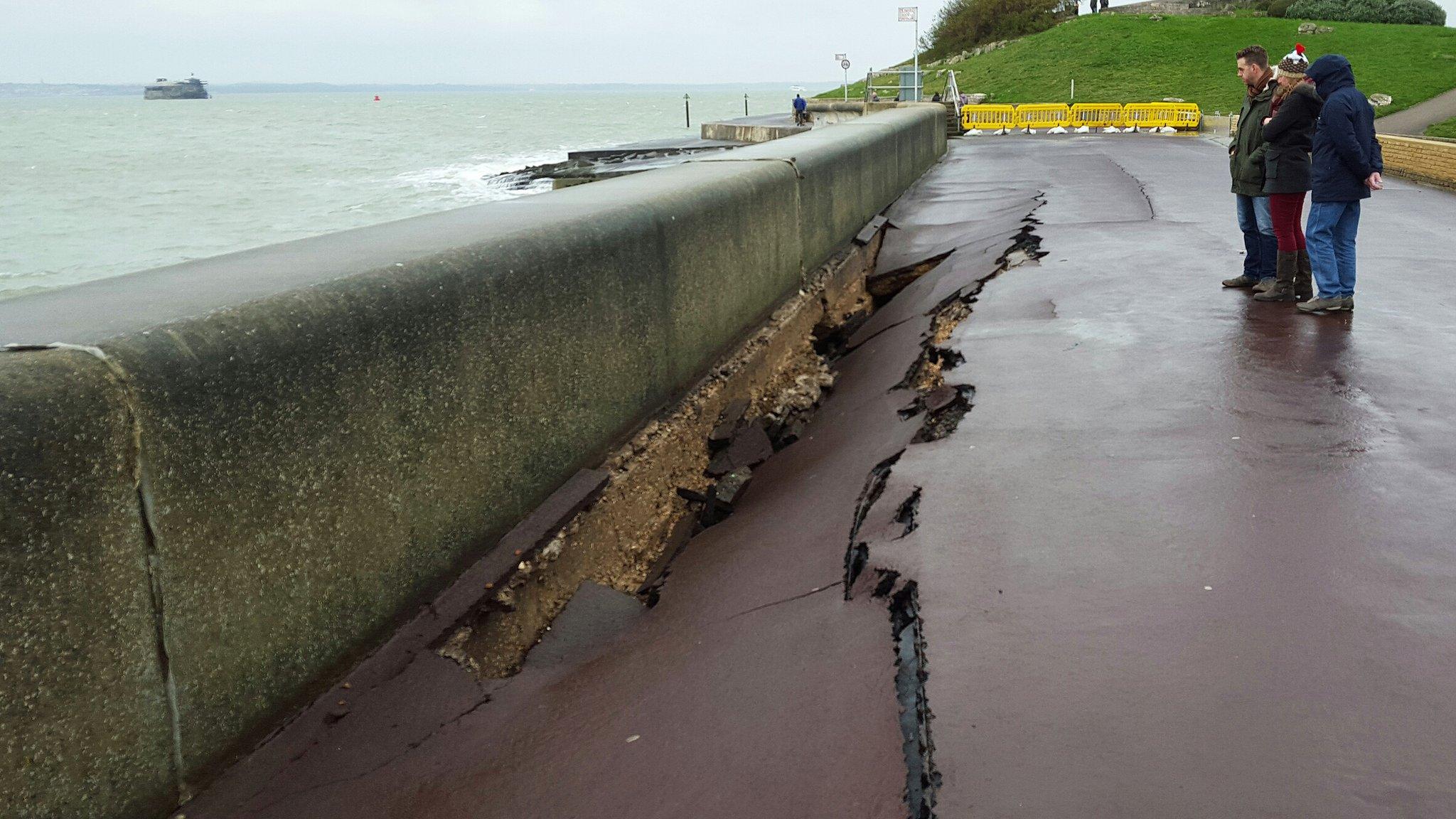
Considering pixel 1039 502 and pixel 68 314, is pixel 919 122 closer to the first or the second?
pixel 1039 502

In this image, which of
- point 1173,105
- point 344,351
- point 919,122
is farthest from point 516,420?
point 1173,105

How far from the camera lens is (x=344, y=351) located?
8.58 ft

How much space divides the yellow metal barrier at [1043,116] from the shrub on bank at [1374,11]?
122 feet

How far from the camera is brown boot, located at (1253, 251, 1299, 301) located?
6.60 metres

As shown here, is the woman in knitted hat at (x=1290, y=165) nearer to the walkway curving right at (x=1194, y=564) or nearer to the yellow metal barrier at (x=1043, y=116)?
the walkway curving right at (x=1194, y=564)

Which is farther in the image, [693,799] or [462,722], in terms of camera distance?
[462,722]

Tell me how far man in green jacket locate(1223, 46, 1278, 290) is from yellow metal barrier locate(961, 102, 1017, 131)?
29.7 m

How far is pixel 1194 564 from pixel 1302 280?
4362mm

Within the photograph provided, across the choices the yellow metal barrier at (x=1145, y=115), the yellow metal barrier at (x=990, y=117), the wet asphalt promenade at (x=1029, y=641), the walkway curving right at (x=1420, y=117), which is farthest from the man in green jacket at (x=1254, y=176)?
the yellow metal barrier at (x=990, y=117)

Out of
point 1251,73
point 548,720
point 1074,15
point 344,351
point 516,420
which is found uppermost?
point 1074,15

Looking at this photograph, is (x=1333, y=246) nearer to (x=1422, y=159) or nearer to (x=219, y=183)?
(x=1422, y=159)

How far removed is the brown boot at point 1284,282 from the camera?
21.7 ft

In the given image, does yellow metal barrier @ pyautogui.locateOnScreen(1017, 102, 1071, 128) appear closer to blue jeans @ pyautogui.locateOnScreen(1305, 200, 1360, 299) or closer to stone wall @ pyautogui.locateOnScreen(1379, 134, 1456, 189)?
stone wall @ pyautogui.locateOnScreen(1379, 134, 1456, 189)

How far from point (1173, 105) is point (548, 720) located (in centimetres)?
3538
